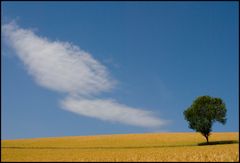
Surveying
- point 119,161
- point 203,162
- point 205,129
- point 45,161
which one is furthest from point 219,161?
point 205,129

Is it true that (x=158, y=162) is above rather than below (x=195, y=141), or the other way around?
below

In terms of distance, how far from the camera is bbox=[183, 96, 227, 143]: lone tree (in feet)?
267

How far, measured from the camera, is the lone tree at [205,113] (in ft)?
267

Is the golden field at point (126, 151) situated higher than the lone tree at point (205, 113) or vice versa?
the lone tree at point (205, 113)

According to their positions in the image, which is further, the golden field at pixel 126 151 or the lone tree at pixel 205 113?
the lone tree at pixel 205 113

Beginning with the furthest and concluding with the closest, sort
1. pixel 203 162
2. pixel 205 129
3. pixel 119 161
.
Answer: pixel 205 129 < pixel 119 161 < pixel 203 162

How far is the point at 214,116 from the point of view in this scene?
82125 mm

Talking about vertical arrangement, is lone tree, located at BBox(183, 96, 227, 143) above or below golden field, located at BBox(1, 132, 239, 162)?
above

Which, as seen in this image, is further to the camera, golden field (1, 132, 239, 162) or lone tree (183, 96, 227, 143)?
lone tree (183, 96, 227, 143)

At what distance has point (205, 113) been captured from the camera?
82.4 m

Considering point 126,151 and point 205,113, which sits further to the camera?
point 205,113

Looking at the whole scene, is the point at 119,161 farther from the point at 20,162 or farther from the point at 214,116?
the point at 214,116

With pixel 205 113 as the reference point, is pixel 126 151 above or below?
below

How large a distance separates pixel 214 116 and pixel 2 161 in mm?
53478
